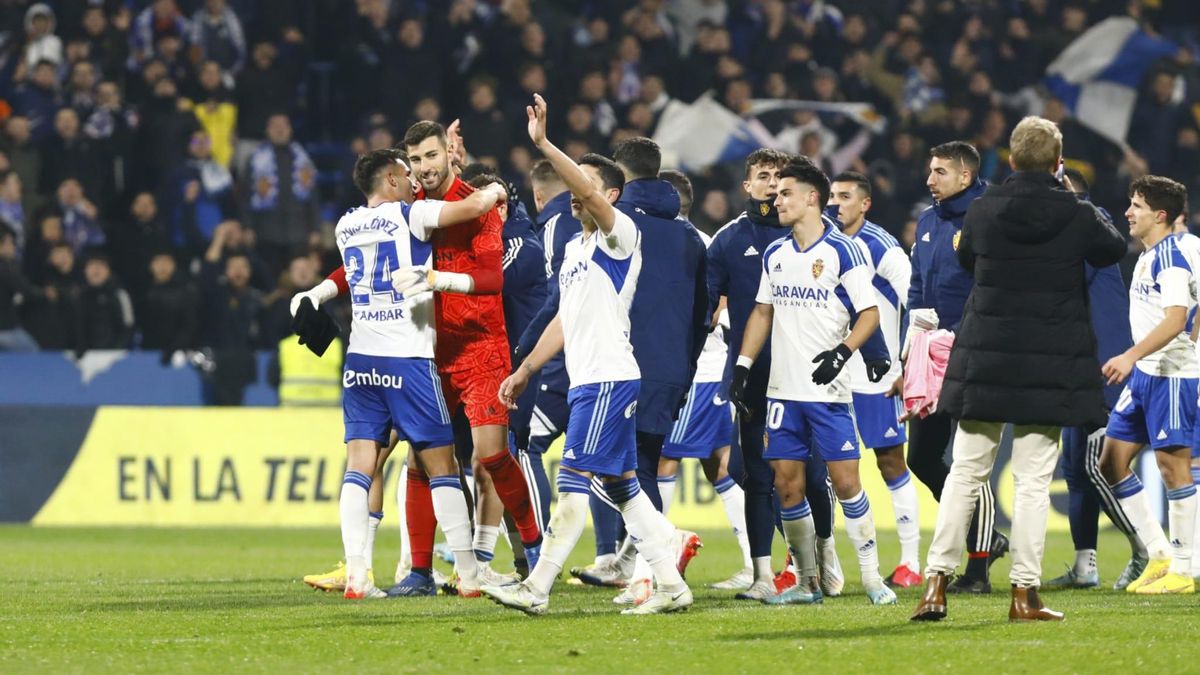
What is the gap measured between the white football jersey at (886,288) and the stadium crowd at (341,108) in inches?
329

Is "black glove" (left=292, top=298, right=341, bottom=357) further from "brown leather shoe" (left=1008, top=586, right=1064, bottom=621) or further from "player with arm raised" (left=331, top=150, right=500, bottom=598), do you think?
"brown leather shoe" (left=1008, top=586, right=1064, bottom=621)

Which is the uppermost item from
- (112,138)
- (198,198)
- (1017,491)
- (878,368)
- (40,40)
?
(40,40)

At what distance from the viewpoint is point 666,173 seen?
10820mm

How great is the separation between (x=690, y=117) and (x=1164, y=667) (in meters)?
14.1

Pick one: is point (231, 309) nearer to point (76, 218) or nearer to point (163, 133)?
point (76, 218)

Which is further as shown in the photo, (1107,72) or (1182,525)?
(1107,72)

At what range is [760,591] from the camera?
9570 millimetres

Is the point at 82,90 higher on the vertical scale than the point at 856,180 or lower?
higher

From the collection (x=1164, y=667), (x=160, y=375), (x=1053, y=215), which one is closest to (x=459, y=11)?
(x=160, y=375)

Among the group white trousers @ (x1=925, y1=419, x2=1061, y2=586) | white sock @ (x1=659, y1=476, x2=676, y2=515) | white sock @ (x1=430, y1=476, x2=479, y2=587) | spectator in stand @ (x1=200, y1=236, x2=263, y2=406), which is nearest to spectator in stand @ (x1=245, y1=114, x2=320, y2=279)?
spectator in stand @ (x1=200, y1=236, x2=263, y2=406)

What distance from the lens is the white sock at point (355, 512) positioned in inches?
356

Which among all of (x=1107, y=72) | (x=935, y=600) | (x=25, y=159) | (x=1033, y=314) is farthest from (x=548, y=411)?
(x=1107, y=72)

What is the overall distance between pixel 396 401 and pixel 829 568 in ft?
8.24

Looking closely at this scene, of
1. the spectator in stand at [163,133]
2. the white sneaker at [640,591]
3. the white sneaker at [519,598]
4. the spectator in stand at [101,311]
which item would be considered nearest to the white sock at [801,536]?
the white sneaker at [640,591]
